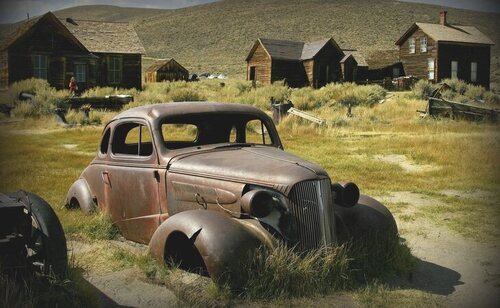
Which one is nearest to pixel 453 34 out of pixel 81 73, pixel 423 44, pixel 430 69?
pixel 423 44

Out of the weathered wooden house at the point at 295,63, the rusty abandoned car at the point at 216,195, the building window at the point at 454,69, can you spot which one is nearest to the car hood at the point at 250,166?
the rusty abandoned car at the point at 216,195

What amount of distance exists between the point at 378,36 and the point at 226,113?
7981cm

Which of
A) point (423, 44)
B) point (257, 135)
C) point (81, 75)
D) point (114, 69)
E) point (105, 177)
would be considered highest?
point (423, 44)

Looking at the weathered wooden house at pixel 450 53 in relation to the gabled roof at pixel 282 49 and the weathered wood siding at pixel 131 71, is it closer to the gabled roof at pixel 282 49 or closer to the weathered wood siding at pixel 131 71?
the gabled roof at pixel 282 49

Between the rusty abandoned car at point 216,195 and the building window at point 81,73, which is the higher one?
the building window at point 81,73

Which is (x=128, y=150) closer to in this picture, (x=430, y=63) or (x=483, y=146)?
(x=483, y=146)

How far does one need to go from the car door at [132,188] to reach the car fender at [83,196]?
37 cm

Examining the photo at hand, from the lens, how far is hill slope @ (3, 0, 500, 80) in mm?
81625

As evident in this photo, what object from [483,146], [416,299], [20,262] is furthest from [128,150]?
[483,146]

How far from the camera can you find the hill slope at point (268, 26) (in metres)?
81.6

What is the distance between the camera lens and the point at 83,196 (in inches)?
261

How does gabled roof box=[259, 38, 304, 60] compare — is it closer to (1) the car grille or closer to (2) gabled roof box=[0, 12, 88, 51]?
(2) gabled roof box=[0, 12, 88, 51]

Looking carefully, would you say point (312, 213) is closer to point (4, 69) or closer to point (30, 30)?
point (30, 30)

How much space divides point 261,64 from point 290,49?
3.28 metres
